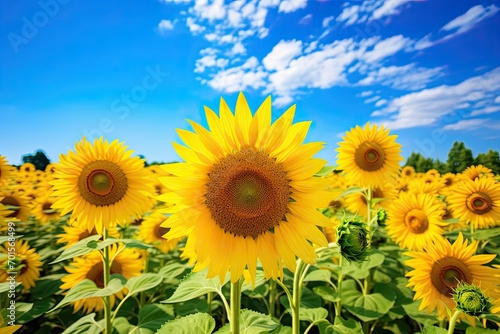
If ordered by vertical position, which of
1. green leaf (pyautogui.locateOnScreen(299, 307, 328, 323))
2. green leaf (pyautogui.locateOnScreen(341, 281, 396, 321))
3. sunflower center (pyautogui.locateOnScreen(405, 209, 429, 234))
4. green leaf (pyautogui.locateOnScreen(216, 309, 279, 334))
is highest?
sunflower center (pyautogui.locateOnScreen(405, 209, 429, 234))

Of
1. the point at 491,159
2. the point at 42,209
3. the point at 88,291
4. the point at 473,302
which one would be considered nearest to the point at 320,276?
the point at 473,302

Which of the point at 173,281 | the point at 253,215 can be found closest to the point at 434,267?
the point at 253,215

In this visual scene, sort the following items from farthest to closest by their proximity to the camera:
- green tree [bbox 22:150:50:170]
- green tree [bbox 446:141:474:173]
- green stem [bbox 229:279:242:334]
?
green tree [bbox 446:141:474:173], green tree [bbox 22:150:50:170], green stem [bbox 229:279:242:334]

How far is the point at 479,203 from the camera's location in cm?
491

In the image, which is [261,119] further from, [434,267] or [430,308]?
[430,308]

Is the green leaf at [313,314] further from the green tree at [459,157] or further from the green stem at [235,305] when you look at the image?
the green tree at [459,157]

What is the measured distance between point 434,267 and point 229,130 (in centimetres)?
273

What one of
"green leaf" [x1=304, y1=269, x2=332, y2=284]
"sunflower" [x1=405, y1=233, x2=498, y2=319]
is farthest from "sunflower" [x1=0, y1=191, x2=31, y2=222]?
"sunflower" [x1=405, y1=233, x2=498, y2=319]

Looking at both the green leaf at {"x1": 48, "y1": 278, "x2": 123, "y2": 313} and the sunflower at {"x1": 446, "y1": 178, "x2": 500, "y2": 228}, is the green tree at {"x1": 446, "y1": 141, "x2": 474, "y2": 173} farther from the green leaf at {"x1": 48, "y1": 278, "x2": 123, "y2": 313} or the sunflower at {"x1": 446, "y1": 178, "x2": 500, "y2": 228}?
the green leaf at {"x1": 48, "y1": 278, "x2": 123, "y2": 313}

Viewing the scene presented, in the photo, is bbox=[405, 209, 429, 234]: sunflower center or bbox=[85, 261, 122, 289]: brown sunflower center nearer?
bbox=[85, 261, 122, 289]: brown sunflower center

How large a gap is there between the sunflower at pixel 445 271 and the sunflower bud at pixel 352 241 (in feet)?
4.63

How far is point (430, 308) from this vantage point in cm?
325

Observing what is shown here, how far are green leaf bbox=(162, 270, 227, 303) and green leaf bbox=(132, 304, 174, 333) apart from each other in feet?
3.82

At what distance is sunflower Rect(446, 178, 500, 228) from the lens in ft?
15.5
